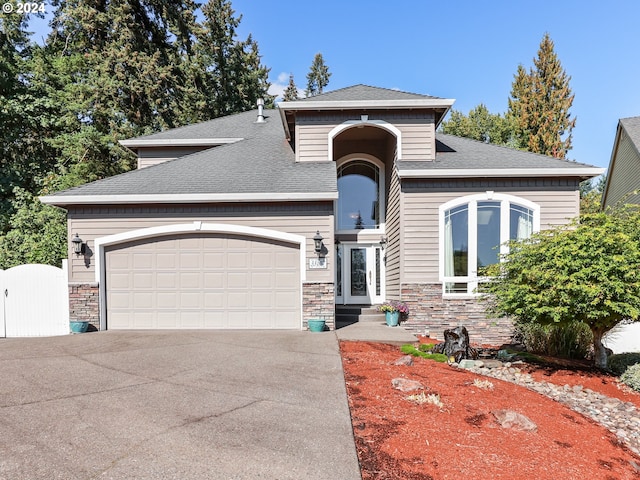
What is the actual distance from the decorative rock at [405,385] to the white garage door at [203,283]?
4.52 meters

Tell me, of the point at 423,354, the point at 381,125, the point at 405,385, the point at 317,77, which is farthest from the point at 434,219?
the point at 317,77

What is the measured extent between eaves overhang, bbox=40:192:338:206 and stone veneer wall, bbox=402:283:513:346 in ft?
10.8

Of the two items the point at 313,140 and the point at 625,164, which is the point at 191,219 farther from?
the point at 625,164

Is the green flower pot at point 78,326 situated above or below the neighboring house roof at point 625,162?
below

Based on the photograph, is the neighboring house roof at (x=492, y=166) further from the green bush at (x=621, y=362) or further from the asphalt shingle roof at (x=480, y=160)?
the green bush at (x=621, y=362)

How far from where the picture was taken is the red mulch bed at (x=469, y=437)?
307cm

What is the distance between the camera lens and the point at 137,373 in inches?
220

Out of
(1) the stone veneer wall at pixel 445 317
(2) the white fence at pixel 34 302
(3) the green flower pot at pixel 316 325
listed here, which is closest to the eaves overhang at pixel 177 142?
(2) the white fence at pixel 34 302

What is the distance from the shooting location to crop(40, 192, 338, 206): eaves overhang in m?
9.04

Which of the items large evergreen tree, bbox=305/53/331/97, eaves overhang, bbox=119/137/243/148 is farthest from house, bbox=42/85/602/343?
large evergreen tree, bbox=305/53/331/97

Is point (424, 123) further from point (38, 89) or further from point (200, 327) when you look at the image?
point (38, 89)

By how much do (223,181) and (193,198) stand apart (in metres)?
1.01

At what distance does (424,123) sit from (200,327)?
787cm

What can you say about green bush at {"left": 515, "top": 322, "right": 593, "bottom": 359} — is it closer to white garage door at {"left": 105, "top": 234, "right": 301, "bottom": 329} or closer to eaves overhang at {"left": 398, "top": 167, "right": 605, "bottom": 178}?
eaves overhang at {"left": 398, "top": 167, "right": 605, "bottom": 178}
